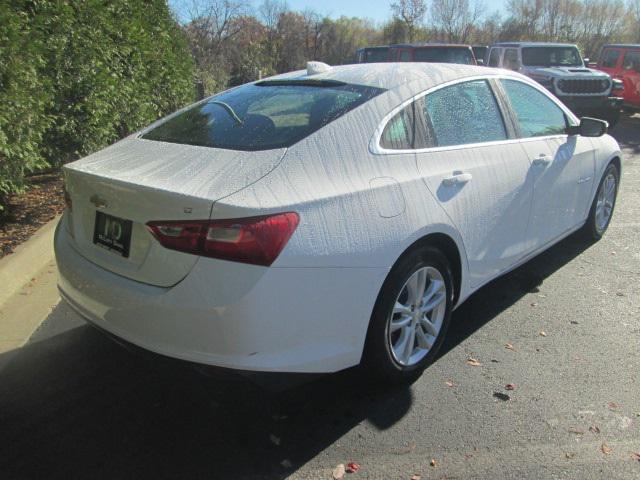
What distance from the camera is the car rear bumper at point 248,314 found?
2.24 metres

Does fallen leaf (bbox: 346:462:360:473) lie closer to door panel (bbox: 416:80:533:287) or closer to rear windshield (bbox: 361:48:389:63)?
door panel (bbox: 416:80:533:287)

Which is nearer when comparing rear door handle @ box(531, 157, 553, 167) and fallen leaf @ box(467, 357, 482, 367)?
fallen leaf @ box(467, 357, 482, 367)

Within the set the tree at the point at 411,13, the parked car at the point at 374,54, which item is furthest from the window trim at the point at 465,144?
the tree at the point at 411,13

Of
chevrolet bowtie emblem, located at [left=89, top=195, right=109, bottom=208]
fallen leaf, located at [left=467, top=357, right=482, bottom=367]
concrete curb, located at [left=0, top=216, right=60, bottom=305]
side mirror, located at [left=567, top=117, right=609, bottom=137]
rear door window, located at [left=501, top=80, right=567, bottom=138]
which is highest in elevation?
rear door window, located at [left=501, top=80, right=567, bottom=138]

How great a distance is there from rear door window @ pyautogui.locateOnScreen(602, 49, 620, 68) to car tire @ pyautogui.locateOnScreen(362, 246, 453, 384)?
52.4 ft

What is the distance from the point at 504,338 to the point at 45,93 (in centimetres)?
475

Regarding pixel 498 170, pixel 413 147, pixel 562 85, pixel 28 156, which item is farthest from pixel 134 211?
pixel 562 85

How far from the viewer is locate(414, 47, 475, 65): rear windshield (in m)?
14.4

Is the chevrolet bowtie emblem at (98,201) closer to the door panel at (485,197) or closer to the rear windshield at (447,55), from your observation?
the door panel at (485,197)

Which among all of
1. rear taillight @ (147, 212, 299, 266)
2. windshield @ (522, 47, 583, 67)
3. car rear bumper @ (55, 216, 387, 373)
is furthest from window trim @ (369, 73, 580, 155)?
windshield @ (522, 47, 583, 67)

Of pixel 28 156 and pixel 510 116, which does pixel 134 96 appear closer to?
pixel 28 156

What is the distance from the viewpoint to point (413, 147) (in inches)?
118

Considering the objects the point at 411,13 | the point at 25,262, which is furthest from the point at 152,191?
the point at 411,13

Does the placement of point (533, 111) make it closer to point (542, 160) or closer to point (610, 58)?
point (542, 160)
